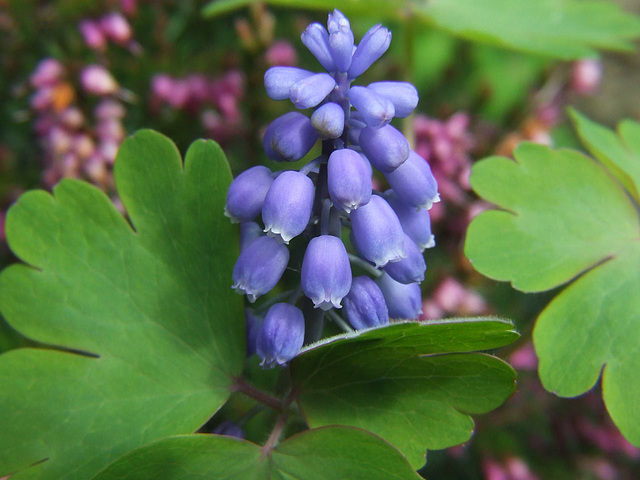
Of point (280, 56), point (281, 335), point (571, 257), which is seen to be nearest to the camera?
point (281, 335)

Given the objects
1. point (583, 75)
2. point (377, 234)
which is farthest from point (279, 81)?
point (583, 75)

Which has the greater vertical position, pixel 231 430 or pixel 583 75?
pixel 231 430

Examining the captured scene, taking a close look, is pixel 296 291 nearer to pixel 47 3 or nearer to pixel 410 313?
pixel 410 313

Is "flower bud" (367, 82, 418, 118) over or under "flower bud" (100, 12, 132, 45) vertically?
over

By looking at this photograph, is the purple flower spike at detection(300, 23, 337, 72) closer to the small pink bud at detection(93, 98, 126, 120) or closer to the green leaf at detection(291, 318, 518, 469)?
the green leaf at detection(291, 318, 518, 469)

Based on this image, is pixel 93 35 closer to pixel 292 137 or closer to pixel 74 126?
pixel 74 126

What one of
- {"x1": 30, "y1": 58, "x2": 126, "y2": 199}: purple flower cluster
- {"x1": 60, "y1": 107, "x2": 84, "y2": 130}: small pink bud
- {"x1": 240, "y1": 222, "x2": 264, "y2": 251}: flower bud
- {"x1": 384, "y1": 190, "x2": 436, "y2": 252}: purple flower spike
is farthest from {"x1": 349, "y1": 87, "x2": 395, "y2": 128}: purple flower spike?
{"x1": 60, "y1": 107, "x2": 84, "y2": 130}: small pink bud
